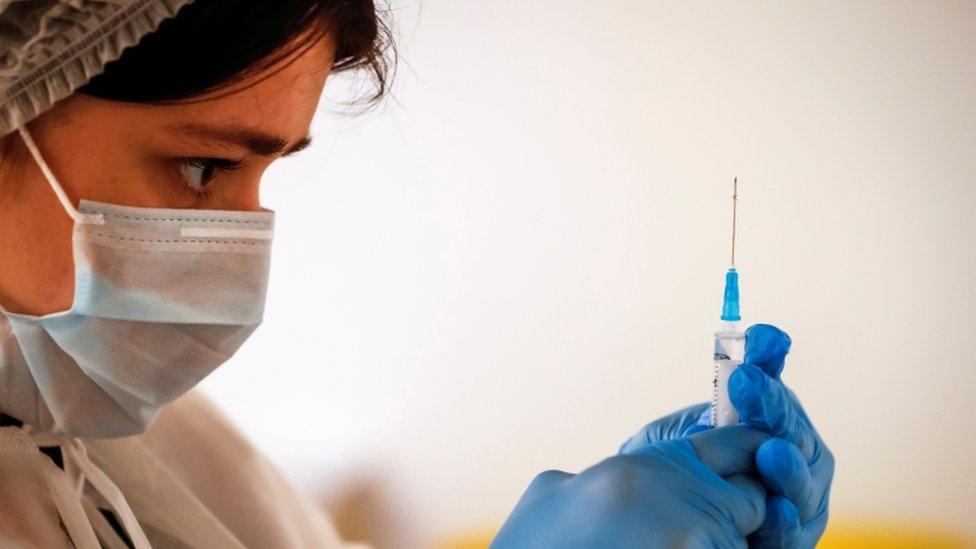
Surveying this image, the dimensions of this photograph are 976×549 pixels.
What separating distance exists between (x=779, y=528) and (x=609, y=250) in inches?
34.9

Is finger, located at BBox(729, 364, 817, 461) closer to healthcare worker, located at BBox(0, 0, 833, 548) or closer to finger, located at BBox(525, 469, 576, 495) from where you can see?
healthcare worker, located at BBox(0, 0, 833, 548)

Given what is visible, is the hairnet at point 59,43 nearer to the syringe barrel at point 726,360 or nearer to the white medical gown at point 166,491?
the white medical gown at point 166,491

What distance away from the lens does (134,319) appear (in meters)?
0.87

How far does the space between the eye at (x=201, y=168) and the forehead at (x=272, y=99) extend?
5 centimetres

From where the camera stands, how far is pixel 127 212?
83 cm

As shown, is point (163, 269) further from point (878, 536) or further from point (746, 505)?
point (878, 536)

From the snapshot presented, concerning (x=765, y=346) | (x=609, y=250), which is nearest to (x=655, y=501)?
(x=765, y=346)

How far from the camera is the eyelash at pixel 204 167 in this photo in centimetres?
85

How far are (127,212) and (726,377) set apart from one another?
0.59m

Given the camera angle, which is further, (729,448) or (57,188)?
(729,448)

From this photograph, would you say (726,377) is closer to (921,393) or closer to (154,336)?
(154,336)

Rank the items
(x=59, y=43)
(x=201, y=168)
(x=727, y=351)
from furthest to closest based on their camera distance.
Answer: (x=727, y=351)
(x=201, y=168)
(x=59, y=43)

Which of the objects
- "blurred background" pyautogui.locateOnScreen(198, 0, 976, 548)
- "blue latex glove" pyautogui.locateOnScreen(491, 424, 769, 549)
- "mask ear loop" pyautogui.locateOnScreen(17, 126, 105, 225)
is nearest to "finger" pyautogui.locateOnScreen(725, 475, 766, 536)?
"blue latex glove" pyautogui.locateOnScreen(491, 424, 769, 549)

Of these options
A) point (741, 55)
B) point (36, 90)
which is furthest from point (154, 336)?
point (741, 55)
